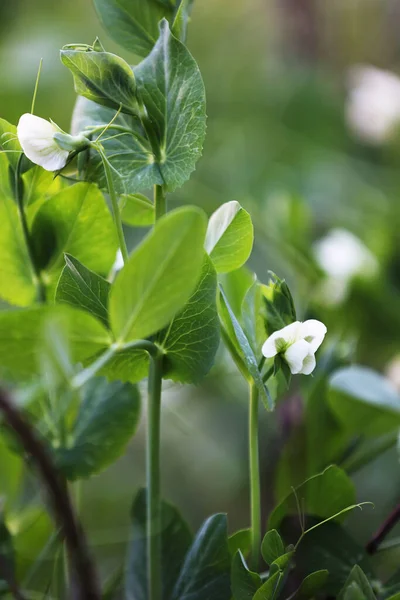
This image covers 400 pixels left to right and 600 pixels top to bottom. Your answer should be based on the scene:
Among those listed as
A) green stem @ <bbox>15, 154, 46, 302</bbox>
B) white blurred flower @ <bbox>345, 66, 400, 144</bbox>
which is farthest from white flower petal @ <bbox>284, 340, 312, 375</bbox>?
white blurred flower @ <bbox>345, 66, 400, 144</bbox>

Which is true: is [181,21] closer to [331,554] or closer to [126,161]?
[126,161]

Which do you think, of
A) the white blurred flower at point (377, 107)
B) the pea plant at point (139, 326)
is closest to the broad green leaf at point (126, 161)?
the pea plant at point (139, 326)

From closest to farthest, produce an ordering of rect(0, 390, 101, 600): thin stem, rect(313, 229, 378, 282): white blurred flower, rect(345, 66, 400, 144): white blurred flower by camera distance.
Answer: rect(0, 390, 101, 600): thin stem, rect(313, 229, 378, 282): white blurred flower, rect(345, 66, 400, 144): white blurred flower

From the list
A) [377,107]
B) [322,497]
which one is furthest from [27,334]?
[377,107]

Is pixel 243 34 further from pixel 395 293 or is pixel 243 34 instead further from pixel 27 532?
pixel 27 532

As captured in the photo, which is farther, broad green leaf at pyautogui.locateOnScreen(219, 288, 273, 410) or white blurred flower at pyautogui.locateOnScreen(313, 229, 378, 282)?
white blurred flower at pyautogui.locateOnScreen(313, 229, 378, 282)

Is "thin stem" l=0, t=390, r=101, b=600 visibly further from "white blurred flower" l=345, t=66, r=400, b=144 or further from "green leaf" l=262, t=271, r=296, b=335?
"white blurred flower" l=345, t=66, r=400, b=144

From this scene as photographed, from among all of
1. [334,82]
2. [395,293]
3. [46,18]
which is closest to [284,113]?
[334,82]

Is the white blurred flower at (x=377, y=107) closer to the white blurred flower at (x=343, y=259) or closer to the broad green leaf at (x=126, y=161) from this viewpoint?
the white blurred flower at (x=343, y=259)
